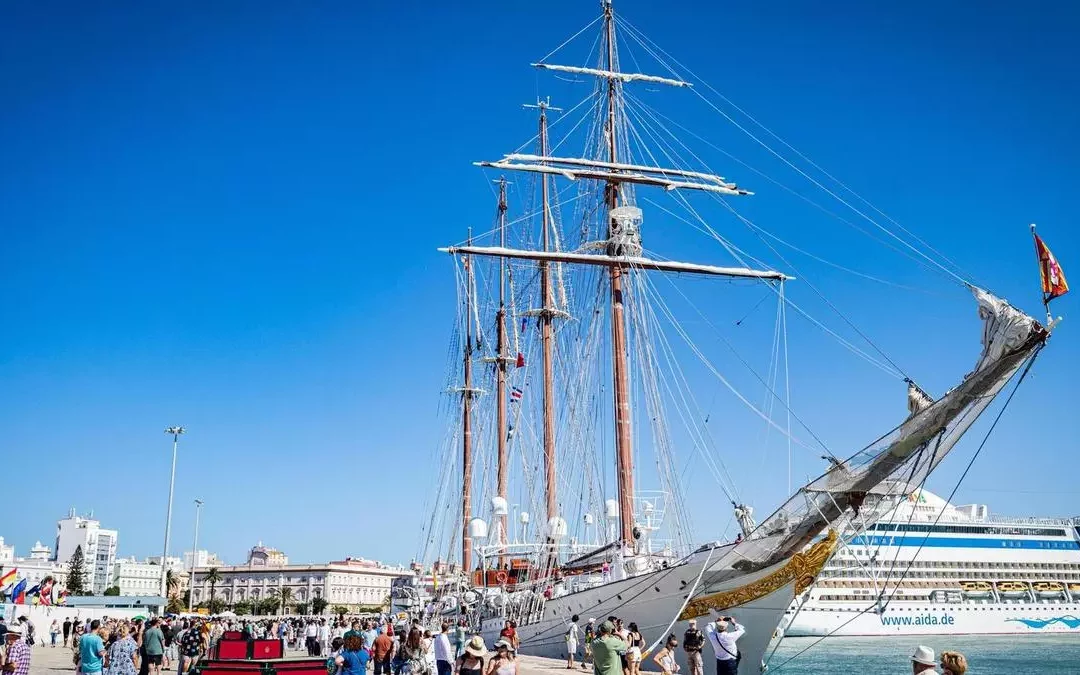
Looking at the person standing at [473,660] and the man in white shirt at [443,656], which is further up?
the person standing at [473,660]

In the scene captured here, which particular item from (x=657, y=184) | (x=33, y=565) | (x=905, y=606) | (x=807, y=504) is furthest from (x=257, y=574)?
(x=807, y=504)

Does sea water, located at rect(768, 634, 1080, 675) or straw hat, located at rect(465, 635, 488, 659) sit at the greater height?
straw hat, located at rect(465, 635, 488, 659)

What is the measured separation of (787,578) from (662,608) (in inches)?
165

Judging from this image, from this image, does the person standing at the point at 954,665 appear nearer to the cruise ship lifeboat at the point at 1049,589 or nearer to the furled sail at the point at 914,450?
the furled sail at the point at 914,450

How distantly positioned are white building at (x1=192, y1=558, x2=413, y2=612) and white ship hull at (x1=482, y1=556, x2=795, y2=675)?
155 metres

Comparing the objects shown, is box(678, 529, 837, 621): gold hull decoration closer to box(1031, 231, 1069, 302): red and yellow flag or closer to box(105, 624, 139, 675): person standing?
box(1031, 231, 1069, 302): red and yellow flag

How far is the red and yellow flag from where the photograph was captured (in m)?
17.1

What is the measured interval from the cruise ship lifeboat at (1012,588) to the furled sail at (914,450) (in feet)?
236

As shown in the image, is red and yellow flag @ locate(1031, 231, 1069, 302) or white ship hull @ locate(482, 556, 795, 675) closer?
red and yellow flag @ locate(1031, 231, 1069, 302)

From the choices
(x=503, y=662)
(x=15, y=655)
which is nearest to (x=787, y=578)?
(x=503, y=662)

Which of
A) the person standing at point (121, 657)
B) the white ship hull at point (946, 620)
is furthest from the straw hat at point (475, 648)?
the white ship hull at point (946, 620)

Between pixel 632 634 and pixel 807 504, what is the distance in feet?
19.0

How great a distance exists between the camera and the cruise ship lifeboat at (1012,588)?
82.9 metres

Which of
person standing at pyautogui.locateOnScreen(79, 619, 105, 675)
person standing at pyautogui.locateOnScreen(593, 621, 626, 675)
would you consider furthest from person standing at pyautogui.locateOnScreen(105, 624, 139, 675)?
person standing at pyautogui.locateOnScreen(593, 621, 626, 675)
